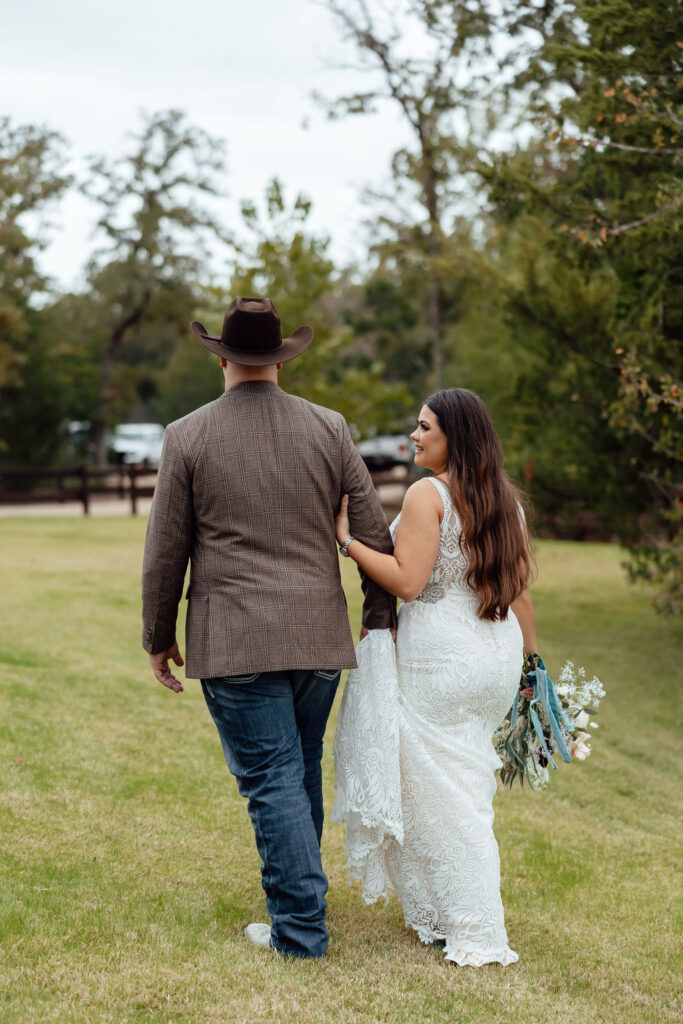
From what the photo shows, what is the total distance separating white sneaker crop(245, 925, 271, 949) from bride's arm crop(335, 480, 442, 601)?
1242 millimetres

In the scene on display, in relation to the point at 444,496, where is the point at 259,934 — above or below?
below

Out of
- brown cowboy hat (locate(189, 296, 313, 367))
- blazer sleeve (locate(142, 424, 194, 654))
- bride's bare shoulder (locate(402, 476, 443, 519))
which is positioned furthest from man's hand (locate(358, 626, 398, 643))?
brown cowboy hat (locate(189, 296, 313, 367))

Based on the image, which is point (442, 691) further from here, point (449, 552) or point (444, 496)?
point (444, 496)

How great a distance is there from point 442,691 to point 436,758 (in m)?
0.23

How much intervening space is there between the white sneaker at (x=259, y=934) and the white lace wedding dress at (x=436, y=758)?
0.37m

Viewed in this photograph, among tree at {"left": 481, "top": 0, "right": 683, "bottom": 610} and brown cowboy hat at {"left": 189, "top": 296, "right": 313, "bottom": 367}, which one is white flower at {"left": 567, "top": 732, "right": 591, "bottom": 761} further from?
tree at {"left": 481, "top": 0, "right": 683, "bottom": 610}

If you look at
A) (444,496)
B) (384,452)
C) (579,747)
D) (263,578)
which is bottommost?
(384,452)

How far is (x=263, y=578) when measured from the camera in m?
3.39

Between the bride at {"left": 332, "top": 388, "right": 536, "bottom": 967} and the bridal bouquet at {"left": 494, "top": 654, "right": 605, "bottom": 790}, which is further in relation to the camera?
the bridal bouquet at {"left": 494, "top": 654, "right": 605, "bottom": 790}

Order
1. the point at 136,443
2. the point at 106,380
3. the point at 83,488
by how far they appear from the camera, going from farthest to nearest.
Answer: the point at 136,443 → the point at 106,380 → the point at 83,488

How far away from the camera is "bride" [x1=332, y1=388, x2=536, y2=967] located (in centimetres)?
359

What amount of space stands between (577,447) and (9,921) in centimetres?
906

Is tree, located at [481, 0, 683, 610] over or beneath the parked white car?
over

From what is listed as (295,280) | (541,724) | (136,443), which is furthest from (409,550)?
(136,443)
